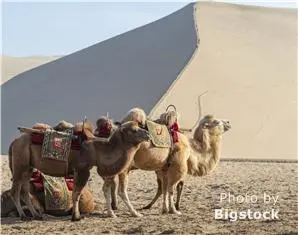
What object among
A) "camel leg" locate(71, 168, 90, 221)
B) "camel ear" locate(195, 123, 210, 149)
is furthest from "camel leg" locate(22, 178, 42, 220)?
"camel ear" locate(195, 123, 210, 149)

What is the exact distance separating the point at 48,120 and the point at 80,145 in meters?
23.0

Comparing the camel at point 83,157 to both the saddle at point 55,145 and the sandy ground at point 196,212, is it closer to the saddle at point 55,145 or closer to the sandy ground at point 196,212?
the saddle at point 55,145

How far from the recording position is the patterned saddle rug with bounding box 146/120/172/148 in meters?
9.23

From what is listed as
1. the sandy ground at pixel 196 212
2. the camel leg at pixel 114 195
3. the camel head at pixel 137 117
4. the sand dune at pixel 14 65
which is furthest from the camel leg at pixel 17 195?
the sand dune at pixel 14 65

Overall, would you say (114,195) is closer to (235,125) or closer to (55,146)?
(55,146)

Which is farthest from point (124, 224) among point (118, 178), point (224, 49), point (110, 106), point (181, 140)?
point (224, 49)

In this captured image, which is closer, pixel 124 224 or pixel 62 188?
pixel 124 224

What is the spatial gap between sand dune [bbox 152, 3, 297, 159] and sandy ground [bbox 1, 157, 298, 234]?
9370mm

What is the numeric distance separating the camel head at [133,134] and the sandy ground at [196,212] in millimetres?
1046

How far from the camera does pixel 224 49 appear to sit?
33.1 meters

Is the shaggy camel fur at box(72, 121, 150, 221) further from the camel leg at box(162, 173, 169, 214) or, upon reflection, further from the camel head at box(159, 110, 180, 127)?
the camel head at box(159, 110, 180, 127)

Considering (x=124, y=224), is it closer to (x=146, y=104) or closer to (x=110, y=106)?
(x=146, y=104)

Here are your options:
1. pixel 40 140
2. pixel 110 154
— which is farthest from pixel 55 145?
pixel 110 154

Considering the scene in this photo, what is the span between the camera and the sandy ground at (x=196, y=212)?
768cm
